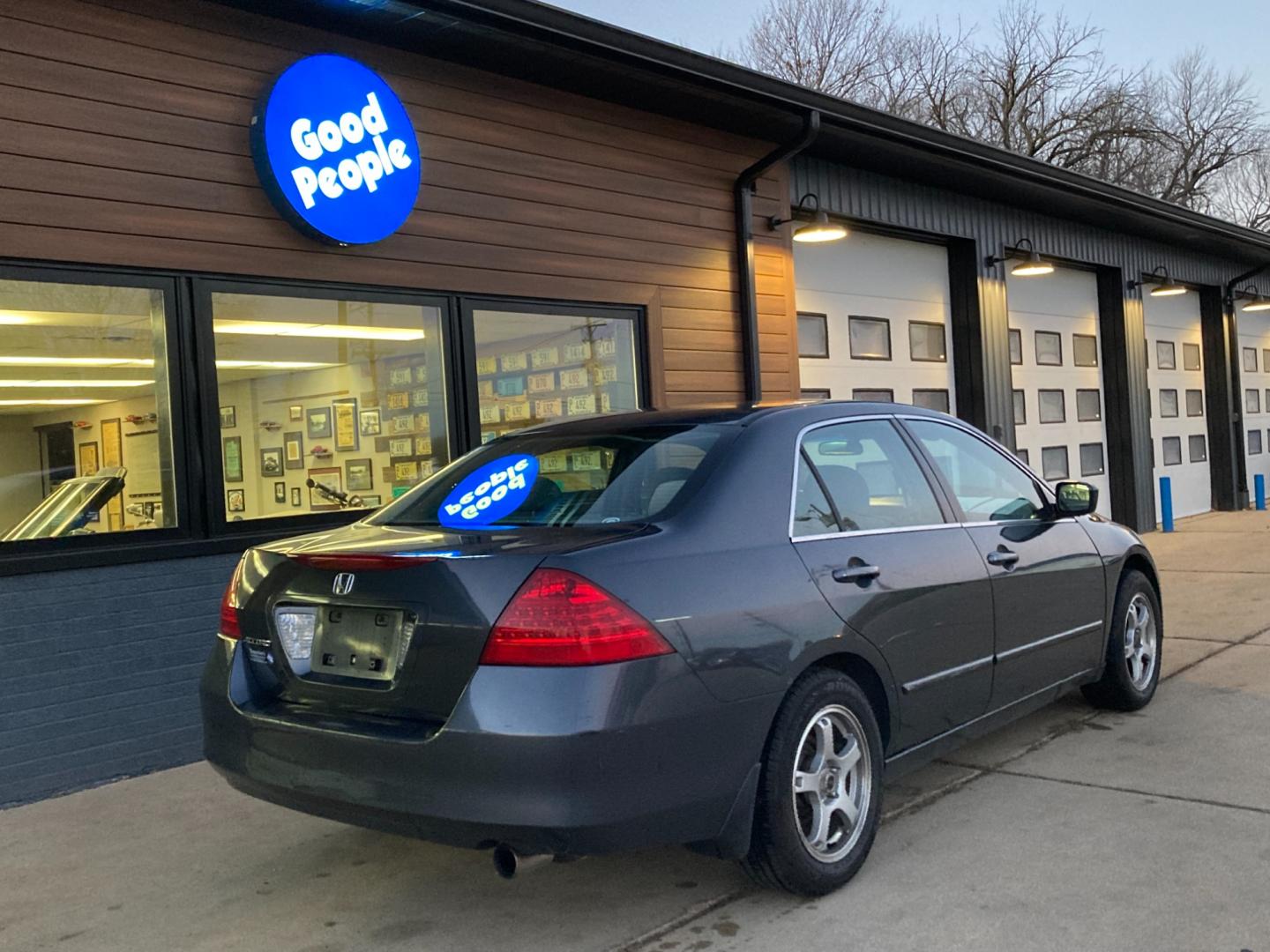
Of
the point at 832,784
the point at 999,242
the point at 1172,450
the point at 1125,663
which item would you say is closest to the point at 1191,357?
the point at 1172,450

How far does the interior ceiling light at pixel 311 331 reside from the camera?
5.88m

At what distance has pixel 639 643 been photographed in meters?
2.92

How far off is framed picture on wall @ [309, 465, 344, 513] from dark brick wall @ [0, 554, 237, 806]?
2.18 ft

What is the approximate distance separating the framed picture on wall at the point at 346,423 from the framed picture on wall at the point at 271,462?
15.4 inches

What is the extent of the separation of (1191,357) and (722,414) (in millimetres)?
14642

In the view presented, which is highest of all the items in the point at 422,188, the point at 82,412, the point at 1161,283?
the point at 1161,283

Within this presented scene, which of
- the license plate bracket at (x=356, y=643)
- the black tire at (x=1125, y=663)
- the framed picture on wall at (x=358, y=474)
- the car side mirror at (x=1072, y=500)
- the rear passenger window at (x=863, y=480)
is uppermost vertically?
the framed picture on wall at (x=358, y=474)

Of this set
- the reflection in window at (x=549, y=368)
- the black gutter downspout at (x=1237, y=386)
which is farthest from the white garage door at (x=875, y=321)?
the black gutter downspout at (x=1237, y=386)

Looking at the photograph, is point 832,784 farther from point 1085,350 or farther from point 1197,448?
point 1197,448

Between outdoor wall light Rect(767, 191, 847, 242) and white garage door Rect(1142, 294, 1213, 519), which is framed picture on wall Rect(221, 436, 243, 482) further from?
white garage door Rect(1142, 294, 1213, 519)

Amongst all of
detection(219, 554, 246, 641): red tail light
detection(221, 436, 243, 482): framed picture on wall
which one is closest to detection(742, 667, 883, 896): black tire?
detection(219, 554, 246, 641): red tail light

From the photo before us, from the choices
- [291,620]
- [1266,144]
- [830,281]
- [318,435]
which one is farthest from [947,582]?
[1266,144]

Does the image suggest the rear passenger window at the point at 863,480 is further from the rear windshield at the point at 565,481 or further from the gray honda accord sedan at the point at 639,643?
the rear windshield at the point at 565,481

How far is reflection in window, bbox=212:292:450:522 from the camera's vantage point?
5859 millimetres
